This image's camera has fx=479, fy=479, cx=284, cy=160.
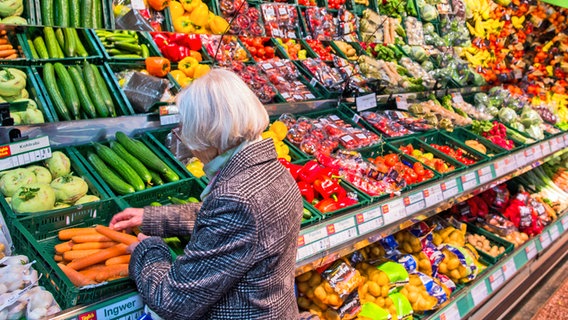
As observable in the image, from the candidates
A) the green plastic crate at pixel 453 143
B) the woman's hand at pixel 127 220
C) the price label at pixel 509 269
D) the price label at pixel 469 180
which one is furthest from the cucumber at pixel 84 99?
the price label at pixel 509 269

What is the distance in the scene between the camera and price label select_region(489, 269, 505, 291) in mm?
3403

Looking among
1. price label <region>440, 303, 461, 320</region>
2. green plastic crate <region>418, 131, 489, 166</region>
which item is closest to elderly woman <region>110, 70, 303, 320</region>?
price label <region>440, 303, 461, 320</region>

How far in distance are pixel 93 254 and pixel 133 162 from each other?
0.70 meters

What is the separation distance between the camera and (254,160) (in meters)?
1.38

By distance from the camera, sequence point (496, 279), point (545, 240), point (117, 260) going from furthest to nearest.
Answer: point (545, 240), point (496, 279), point (117, 260)

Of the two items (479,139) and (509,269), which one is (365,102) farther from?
(509,269)

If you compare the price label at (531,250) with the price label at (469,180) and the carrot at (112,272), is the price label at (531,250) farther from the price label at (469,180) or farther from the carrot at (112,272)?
the carrot at (112,272)

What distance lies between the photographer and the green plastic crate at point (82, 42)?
2598 mm

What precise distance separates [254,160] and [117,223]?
2.32 ft

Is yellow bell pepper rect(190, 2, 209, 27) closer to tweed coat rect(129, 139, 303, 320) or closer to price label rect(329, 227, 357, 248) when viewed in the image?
price label rect(329, 227, 357, 248)

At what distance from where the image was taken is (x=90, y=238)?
173 centimetres

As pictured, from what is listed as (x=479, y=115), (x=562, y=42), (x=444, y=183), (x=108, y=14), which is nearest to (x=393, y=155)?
(x=444, y=183)

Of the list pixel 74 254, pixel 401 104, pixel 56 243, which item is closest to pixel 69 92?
pixel 56 243

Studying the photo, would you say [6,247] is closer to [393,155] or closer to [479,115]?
[393,155]
